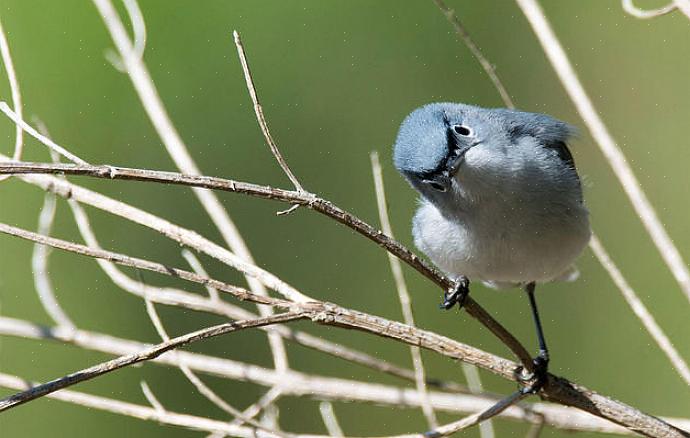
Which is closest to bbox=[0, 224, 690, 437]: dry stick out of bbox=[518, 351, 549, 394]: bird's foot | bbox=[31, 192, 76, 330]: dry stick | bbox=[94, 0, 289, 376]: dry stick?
bbox=[518, 351, 549, 394]: bird's foot

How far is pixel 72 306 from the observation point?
3.56 meters

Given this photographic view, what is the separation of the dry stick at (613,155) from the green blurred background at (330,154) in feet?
5.03

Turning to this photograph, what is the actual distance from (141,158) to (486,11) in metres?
1.59

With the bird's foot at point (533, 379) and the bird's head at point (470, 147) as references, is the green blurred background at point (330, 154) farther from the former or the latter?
the bird's foot at point (533, 379)

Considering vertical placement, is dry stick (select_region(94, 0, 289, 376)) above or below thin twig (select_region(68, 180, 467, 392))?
above

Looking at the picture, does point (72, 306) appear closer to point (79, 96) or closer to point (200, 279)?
point (79, 96)

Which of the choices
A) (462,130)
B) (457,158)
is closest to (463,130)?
(462,130)

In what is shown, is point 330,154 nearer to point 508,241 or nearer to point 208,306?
point 508,241

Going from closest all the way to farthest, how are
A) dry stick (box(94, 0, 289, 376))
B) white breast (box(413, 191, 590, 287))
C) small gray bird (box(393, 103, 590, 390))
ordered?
dry stick (box(94, 0, 289, 376))
small gray bird (box(393, 103, 590, 390))
white breast (box(413, 191, 590, 287))

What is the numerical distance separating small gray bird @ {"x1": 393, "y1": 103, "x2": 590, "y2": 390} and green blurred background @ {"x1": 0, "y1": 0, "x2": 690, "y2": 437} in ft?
3.32

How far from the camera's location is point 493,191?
2.29m

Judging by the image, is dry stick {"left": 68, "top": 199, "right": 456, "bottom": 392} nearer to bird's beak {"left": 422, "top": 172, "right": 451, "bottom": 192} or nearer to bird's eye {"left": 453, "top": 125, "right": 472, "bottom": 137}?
bird's beak {"left": 422, "top": 172, "right": 451, "bottom": 192}

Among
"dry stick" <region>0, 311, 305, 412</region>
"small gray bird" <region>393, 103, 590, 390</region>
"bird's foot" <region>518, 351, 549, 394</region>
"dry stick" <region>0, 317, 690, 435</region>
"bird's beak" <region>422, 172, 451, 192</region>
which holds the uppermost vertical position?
"small gray bird" <region>393, 103, 590, 390</region>

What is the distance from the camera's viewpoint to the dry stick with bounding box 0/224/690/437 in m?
1.41
